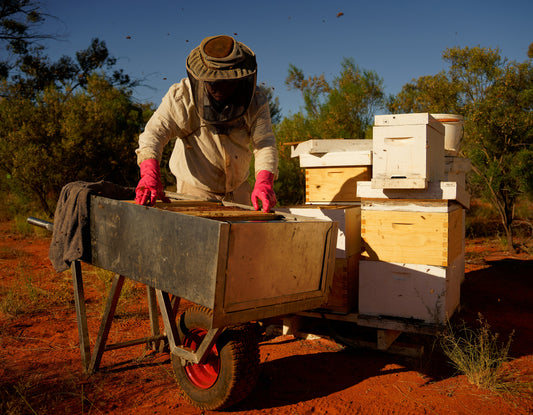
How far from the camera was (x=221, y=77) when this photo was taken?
2824mm

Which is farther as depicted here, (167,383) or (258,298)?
(167,383)

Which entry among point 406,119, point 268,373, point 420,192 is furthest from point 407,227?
point 268,373

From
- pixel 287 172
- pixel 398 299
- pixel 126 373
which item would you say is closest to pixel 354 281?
pixel 398 299

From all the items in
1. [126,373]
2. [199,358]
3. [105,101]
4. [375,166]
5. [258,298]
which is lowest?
[126,373]

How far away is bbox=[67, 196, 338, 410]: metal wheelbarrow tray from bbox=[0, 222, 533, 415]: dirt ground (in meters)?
0.34

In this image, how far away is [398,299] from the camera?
332 cm

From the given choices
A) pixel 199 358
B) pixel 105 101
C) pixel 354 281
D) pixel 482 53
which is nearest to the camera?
pixel 199 358

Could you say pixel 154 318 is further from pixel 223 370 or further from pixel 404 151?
pixel 404 151

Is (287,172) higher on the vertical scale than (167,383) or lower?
higher

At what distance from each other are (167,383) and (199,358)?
2.72 ft

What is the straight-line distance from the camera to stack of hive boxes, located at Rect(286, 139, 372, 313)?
137 inches

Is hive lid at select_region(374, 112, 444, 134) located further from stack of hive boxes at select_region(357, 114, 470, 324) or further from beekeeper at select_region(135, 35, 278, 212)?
beekeeper at select_region(135, 35, 278, 212)

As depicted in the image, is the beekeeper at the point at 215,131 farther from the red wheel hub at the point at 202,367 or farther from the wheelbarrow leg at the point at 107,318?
the red wheel hub at the point at 202,367

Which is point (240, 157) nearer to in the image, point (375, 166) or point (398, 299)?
point (375, 166)
